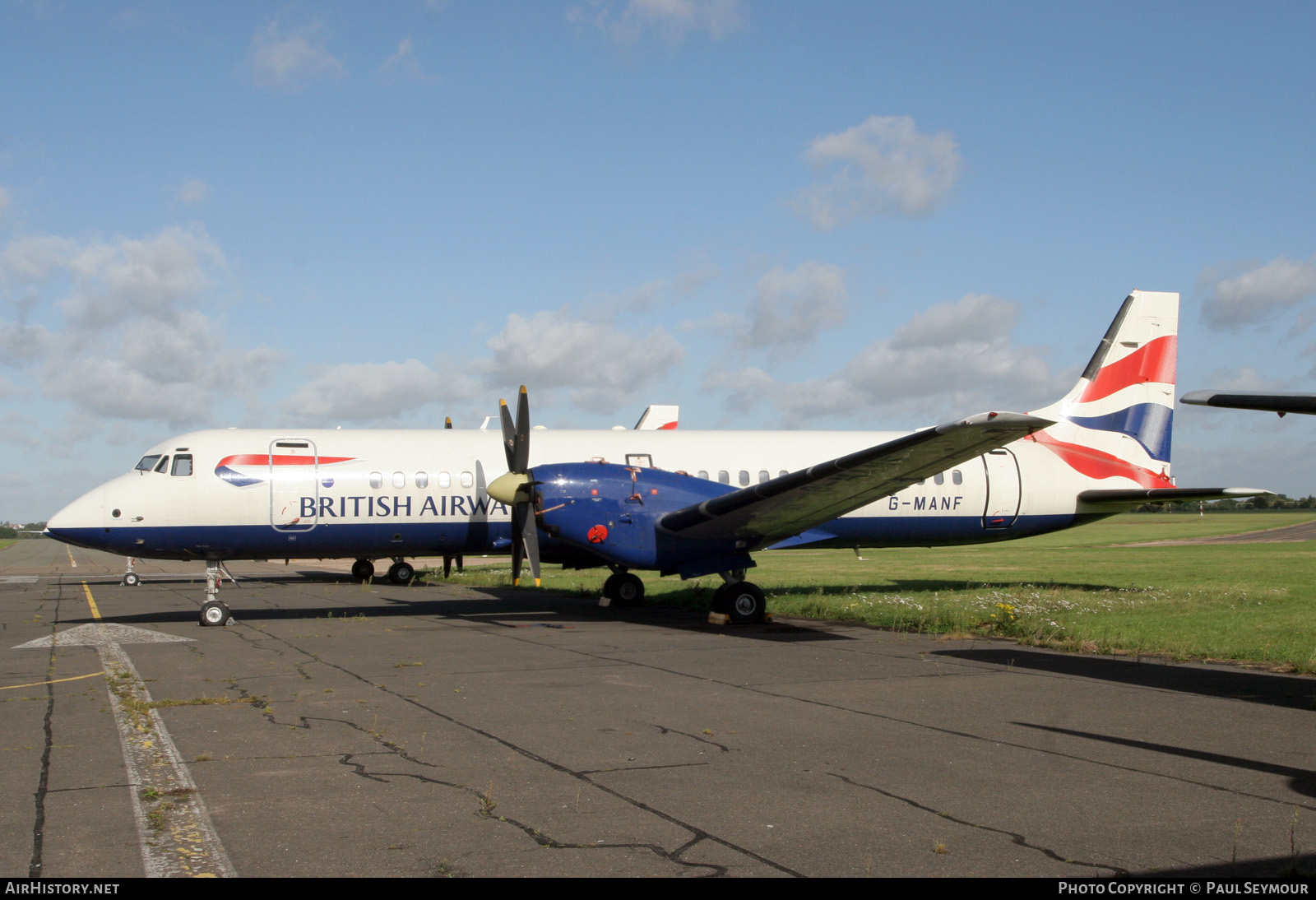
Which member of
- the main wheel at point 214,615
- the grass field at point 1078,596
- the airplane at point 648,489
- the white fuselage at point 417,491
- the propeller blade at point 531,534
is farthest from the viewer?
the white fuselage at point 417,491

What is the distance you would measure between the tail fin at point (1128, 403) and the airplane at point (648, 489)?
4 centimetres

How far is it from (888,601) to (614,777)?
13.3 metres

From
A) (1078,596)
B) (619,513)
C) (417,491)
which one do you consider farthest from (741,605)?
(1078,596)

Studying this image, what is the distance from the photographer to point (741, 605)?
17.0m

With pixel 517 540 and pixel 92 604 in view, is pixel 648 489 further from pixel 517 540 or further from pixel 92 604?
pixel 92 604

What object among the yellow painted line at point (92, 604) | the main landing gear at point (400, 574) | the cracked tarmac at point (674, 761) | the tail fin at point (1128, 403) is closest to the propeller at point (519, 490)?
the cracked tarmac at point (674, 761)

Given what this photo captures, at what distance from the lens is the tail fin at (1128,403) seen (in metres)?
21.8

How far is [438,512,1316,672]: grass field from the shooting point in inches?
535

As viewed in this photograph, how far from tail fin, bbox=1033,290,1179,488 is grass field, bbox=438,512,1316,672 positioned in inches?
112

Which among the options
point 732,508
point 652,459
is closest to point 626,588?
point 652,459

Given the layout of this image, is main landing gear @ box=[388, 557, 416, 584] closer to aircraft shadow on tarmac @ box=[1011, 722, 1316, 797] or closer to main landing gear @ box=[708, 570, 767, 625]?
main landing gear @ box=[708, 570, 767, 625]

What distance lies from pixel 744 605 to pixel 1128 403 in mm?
11054

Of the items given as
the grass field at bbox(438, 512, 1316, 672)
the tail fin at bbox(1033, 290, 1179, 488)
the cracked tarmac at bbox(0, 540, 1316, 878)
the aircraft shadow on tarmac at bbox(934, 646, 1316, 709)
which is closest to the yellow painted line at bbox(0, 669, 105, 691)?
the cracked tarmac at bbox(0, 540, 1316, 878)

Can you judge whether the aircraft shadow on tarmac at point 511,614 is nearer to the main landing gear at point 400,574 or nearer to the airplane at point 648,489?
the airplane at point 648,489
